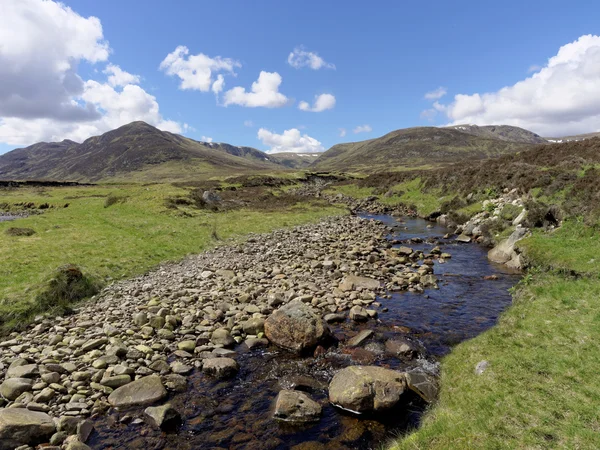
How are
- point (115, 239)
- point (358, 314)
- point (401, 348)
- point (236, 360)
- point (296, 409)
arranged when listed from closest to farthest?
1. point (296, 409)
2. point (236, 360)
3. point (401, 348)
4. point (358, 314)
5. point (115, 239)

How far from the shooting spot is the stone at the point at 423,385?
1084cm

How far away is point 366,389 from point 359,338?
4.21 meters

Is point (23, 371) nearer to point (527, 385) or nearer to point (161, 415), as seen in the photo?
point (161, 415)

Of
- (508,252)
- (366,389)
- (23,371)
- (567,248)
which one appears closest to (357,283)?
(366,389)

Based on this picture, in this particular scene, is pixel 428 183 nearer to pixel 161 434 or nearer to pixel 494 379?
pixel 494 379

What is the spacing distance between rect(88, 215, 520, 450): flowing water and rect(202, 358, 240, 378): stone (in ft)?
0.91

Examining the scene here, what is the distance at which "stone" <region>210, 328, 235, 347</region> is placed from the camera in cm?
1449

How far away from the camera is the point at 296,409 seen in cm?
1029

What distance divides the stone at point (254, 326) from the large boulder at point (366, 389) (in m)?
5.17

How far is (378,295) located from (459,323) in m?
5.17

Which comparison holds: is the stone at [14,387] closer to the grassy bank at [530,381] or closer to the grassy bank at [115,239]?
the grassy bank at [115,239]

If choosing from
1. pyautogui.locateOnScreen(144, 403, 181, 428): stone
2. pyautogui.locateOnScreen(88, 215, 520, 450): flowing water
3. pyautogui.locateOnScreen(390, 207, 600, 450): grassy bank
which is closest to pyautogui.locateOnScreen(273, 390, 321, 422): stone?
pyautogui.locateOnScreen(88, 215, 520, 450): flowing water

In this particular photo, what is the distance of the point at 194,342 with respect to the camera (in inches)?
566

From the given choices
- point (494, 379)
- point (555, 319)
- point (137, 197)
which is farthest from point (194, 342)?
point (137, 197)
